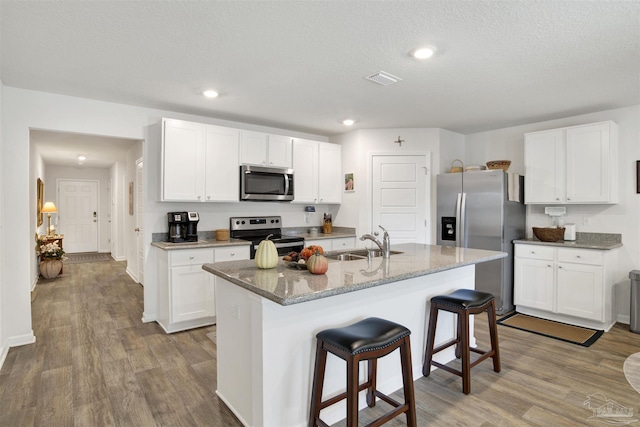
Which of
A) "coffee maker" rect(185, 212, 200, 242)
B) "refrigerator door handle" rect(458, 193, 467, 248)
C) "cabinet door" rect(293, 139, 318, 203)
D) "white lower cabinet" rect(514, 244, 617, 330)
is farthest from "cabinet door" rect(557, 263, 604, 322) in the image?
"coffee maker" rect(185, 212, 200, 242)

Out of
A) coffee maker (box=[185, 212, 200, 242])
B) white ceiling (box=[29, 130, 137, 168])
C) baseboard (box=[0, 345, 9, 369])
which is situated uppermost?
white ceiling (box=[29, 130, 137, 168])

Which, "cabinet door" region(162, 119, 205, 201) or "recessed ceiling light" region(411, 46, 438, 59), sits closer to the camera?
"recessed ceiling light" region(411, 46, 438, 59)

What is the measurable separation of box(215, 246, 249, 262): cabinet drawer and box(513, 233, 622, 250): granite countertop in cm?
328

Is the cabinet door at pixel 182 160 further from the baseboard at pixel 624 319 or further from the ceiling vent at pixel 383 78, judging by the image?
the baseboard at pixel 624 319

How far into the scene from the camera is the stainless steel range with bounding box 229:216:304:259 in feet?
14.2

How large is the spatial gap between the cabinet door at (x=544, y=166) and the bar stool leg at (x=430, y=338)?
2648mm

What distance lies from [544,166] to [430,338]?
294 centimetres

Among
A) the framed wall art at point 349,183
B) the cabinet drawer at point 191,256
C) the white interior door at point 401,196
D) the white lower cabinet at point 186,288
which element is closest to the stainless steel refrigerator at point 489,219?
the white interior door at point 401,196

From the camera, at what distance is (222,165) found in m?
4.17

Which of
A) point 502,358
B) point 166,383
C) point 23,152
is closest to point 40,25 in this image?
point 23,152

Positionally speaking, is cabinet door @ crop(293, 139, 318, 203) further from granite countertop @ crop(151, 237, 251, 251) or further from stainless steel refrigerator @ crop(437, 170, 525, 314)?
stainless steel refrigerator @ crop(437, 170, 525, 314)

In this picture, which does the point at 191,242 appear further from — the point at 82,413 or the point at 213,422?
the point at 213,422

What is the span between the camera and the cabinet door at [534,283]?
4035 mm

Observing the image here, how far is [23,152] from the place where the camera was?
3314 millimetres
